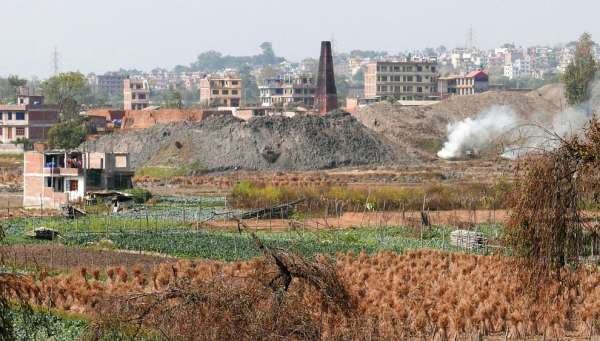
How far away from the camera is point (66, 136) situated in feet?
302

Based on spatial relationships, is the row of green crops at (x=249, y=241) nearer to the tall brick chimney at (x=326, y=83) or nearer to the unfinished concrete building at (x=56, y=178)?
the unfinished concrete building at (x=56, y=178)

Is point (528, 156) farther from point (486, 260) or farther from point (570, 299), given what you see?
point (486, 260)

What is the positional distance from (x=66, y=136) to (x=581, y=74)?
39.0m

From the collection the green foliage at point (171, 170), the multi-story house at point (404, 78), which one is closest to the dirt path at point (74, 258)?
the green foliage at point (171, 170)

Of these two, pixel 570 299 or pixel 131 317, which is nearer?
pixel 131 317

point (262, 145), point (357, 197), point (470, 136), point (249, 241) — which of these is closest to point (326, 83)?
point (470, 136)

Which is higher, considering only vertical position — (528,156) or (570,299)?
(528,156)

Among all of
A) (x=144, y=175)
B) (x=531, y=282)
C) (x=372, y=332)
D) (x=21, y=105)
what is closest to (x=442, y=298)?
(x=531, y=282)

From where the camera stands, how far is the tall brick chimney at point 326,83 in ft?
355

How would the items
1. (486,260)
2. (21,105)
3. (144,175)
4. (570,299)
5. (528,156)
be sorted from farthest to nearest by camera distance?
(21,105)
(144,175)
(486,260)
(570,299)
(528,156)

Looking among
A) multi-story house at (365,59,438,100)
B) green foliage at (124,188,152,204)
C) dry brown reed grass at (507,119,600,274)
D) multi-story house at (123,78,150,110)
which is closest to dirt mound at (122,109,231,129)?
green foliage at (124,188,152,204)

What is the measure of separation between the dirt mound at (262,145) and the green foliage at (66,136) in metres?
4.01

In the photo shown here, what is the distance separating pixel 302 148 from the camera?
82.8 m

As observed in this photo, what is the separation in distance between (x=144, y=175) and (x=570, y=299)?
53282 millimetres
